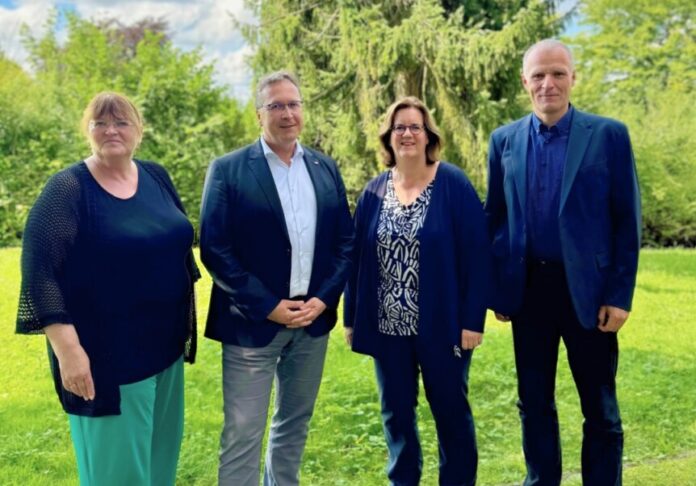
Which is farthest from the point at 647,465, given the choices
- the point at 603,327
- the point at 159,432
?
the point at 159,432

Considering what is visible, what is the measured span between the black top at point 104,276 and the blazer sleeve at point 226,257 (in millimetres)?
180

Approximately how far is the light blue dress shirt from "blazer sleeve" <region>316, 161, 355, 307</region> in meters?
0.10

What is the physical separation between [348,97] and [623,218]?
10.5 metres

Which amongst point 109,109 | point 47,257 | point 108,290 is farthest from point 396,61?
point 47,257

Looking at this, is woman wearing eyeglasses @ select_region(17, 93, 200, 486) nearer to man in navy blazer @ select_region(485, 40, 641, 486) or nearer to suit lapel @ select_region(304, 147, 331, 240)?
suit lapel @ select_region(304, 147, 331, 240)

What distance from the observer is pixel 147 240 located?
2.65 metres

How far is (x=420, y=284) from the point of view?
3.14 m

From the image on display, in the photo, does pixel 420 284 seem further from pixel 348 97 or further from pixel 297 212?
pixel 348 97

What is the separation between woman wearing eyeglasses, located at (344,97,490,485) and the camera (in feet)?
10.3

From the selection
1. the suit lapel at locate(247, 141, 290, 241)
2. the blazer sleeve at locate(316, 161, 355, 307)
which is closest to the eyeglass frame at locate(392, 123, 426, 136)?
the blazer sleeve at locate(316, 161, 355, 307)

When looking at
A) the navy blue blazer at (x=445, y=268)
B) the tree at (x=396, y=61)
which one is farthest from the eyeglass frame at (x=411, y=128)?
the tree at (x=396, y=61)

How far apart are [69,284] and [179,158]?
43.9ft

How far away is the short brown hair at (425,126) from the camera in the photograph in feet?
10.5

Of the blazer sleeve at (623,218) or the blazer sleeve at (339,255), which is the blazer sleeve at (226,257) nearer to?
the blazer sleeve at (339,255)
